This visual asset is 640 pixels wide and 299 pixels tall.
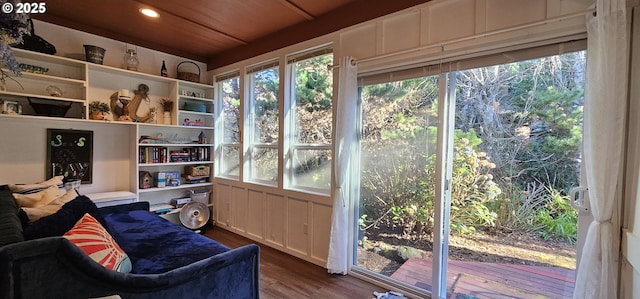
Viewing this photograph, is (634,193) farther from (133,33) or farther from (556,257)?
(133,33)

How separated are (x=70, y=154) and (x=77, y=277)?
265cm

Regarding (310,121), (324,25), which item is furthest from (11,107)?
(324,25)

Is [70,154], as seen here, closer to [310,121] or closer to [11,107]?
[11,107]

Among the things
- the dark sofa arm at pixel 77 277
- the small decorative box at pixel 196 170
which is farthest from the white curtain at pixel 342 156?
the small decorative box at pixel 196 170

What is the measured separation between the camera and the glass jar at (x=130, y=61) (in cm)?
348

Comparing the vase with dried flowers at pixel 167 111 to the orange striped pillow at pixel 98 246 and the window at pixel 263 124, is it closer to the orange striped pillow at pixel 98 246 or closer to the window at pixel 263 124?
the window at pixel 263 124

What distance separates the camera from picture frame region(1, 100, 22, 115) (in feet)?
8.62

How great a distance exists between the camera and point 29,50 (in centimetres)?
272

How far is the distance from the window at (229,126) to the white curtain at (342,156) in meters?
1.91

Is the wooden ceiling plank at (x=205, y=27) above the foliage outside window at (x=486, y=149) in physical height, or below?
above

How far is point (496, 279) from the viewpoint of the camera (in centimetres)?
208

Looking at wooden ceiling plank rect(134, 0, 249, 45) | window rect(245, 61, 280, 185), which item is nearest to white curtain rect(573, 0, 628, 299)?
window rect(245, 61, 280, 185)

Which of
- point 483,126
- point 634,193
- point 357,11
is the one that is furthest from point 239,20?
point 634,193

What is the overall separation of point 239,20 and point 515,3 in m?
2.54
